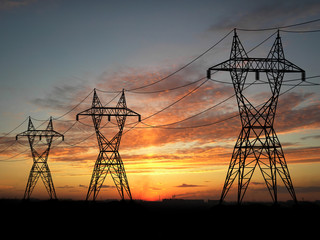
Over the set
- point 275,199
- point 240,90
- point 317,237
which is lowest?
point 317,237

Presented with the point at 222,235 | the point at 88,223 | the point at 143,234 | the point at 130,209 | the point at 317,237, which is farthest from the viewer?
the point at 130,209

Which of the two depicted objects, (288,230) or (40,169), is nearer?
(288,230)

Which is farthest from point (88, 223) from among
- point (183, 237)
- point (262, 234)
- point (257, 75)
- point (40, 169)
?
point (40, 169)

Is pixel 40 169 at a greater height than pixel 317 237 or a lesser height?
greater

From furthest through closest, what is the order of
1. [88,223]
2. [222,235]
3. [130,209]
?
[130,209]
[88,223]
[222,235]

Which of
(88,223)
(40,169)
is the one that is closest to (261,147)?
(88,223)

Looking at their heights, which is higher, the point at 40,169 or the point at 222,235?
the point at 40,169

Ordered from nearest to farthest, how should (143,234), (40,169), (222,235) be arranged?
Result: (222,235) < (143,234) < (40,169)

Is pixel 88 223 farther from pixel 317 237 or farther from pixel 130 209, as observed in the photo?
pixel 317 237

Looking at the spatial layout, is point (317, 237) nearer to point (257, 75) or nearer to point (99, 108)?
point (257, 75)
